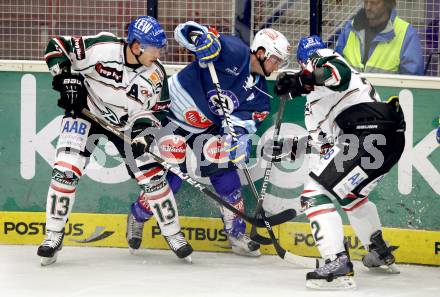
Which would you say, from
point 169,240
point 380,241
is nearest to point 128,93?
point 169,240

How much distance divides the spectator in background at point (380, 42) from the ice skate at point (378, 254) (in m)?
1.16

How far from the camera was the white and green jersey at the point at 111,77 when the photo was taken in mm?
6062

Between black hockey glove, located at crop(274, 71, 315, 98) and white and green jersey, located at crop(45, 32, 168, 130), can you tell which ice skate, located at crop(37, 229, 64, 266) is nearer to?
white and green jersey, located at crop(45, 32, 168, 130)

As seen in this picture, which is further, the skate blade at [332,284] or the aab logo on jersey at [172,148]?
the aab logo on jersey at [172,148]

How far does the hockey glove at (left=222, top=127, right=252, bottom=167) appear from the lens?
20.9ft

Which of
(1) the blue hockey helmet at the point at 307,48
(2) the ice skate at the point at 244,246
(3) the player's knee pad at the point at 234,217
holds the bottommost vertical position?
(2) the ice skate at the point at 244,246

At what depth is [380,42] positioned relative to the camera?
686cm

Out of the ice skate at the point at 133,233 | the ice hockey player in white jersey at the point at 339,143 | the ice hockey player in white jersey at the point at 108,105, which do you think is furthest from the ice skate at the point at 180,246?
the ice hockey player in white jersey at the point at 339,143

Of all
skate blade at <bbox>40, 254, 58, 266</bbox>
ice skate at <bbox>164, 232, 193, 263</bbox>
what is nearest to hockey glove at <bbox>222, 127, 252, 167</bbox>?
ice skate at <bbox>164, 232, 193, 263</bbox>

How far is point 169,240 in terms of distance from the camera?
6.36 meters

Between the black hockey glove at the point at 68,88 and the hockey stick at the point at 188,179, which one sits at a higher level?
the black hockey glove at the point at 68,88

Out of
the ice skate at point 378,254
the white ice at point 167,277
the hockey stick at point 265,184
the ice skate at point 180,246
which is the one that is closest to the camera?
the white ice at point 167,277

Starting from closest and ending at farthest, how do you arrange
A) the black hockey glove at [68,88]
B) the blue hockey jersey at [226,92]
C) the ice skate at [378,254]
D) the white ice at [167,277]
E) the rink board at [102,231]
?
1. the white ice at [167,277]
2. the black hockey glove at [68,88]
3. the ice skate at [378,254]
4. the blue hockey jersey at [226,92]
5. the rink board at [102,231]

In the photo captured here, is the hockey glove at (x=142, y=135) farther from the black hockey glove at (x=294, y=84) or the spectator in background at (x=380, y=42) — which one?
the spectator in background at (x=380, y=42)
